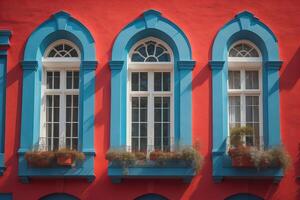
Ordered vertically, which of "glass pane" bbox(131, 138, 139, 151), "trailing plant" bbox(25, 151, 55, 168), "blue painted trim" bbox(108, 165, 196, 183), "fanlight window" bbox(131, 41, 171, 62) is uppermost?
"fanlight window" bbox(131, 41, 171, 62)

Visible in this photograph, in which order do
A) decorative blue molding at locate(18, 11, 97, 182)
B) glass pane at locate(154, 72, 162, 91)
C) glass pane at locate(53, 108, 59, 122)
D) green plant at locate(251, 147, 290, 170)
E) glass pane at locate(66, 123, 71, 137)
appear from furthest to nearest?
glass pane at locate(154, 72, 162, 91) → glass pane at locate(53, 108, 59, 122) → glass pane at locate(66, 123, 71, 137) → decorative blue molding at locate(18, 11, 97, 182) → green plant at locate(251, 147, 290, 170)

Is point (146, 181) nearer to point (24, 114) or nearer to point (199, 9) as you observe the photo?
point (24, 114)

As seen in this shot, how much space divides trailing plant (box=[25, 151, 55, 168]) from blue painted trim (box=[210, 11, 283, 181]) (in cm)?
389

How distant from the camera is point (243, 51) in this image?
16156 millimetres

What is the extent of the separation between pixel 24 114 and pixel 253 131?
5.64m

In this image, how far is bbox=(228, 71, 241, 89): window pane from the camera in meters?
16.0

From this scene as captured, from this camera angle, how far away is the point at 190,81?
1554 centimetres

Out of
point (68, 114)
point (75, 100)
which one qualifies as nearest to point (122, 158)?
point (68, 114)

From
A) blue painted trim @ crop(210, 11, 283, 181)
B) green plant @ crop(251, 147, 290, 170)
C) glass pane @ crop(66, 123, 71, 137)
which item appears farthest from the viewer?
glass pane @ crop(66, 123, 71, 137)

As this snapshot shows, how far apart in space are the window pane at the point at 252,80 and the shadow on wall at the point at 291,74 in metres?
0.67

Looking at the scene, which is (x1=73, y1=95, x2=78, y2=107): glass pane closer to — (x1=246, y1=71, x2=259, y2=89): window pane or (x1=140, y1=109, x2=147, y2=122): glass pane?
(x1=140, y1=109, x2=147, y2=122): glass pane

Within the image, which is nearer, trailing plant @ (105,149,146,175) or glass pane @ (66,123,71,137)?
trailing plant @ (105,149,146,175)

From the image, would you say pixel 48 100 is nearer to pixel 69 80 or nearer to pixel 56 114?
pixel 56 114

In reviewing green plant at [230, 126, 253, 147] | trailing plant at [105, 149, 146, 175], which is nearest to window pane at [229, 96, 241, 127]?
green plant at [230, 126, 253, 147]
